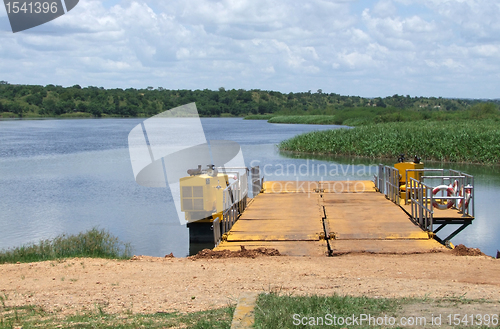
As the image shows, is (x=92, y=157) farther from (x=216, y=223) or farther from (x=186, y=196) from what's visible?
(x=216, y=223)

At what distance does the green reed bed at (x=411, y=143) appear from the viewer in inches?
1249

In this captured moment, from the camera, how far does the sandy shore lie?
6234 millimetres

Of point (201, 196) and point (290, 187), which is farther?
point (290, 187)

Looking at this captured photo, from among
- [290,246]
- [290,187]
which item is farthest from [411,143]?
[290,246]

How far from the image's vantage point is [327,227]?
1058cm

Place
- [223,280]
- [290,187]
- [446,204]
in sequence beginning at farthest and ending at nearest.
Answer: [290,187], [446,204], [223,280]

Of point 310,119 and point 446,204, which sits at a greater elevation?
point 310,119

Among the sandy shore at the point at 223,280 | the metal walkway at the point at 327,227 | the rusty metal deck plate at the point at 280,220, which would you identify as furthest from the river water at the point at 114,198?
the sandy shore at the point at 223,280

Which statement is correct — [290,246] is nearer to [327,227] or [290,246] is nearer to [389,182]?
[327,227]

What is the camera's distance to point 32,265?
907 centimetres

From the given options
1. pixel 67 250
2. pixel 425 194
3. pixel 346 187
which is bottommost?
pixel 67 250

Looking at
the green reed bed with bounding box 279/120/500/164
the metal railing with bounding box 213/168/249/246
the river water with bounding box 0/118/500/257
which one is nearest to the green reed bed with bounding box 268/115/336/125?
the green reed bed with bounding box 279/120/500/164

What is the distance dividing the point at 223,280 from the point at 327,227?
12.5ft

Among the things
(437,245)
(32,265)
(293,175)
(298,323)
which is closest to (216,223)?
(32,265)
